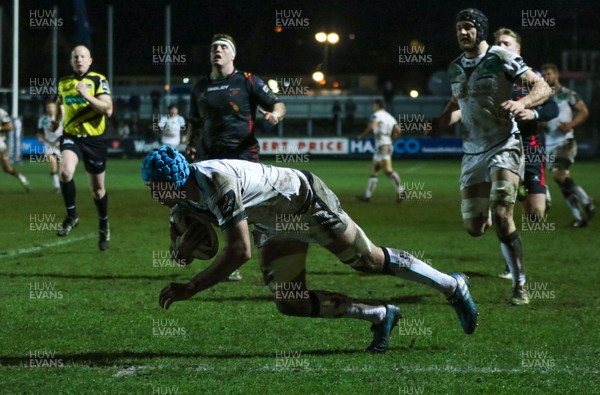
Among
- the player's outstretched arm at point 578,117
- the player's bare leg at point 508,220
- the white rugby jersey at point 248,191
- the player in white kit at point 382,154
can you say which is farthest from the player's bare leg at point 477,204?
the player in white kit at point 382,154

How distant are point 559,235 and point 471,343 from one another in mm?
Answer: 8133

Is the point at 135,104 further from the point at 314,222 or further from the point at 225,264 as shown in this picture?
the point at 225,264

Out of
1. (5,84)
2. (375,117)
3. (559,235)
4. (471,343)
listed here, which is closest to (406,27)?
(5,84)

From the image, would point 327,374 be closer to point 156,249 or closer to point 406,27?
point 156,249

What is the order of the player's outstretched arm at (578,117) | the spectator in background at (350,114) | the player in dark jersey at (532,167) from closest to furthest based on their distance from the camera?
the player in dark jersey at (532,167), the player's outstretched arm at (578,117), the spectator in background at (350,114)

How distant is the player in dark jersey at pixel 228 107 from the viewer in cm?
1000

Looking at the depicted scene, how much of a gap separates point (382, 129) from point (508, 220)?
560 inches

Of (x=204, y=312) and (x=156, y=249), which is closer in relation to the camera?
(x=204, y=312)

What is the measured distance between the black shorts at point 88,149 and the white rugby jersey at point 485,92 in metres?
5.33

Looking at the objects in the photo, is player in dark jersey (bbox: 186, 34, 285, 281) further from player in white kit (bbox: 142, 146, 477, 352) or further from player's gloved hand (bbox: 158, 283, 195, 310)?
player's gloved hand (bbox: 158, 283, 195, 310)

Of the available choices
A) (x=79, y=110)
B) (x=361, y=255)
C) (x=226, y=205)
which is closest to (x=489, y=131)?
(x=361, y=255)

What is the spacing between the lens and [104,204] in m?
12.4

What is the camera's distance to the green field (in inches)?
→ 228

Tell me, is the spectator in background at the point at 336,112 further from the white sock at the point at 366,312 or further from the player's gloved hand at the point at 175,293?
the player's gloved hand at the point at 175,293
